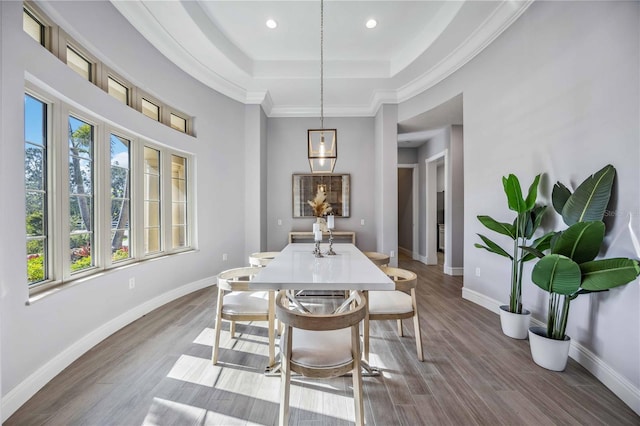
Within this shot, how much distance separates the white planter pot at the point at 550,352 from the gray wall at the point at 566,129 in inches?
8.3

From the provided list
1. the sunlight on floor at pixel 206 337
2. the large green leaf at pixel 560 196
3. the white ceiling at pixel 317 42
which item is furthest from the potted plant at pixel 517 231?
the sunlight on floor at pixel 206 337

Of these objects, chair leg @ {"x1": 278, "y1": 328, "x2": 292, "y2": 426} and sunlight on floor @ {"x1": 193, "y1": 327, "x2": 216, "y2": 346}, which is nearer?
chair leg @ {"x1": 278, "y1": 328, "x2": 292, "y2": 426}

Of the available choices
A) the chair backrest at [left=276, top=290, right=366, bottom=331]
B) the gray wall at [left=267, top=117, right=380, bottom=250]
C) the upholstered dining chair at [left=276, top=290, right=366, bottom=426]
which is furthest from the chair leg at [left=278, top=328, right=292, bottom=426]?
the gray wall at [left=267, top=117, right=380, bottom=250]

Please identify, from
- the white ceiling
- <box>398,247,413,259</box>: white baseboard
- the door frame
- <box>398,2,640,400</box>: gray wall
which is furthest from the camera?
<box>398,247,413,259</box>: white baseboard

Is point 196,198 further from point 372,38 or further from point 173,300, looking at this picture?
point 372,38

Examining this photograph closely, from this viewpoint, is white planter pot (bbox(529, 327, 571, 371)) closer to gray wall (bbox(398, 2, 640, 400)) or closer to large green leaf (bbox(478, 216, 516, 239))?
gray wall (bbox(398, 2, 640, 400))

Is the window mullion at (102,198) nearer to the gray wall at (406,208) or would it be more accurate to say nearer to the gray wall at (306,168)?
the gray wall at (306,168)

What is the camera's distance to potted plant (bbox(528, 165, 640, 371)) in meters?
1.62

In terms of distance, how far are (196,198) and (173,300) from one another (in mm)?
1411

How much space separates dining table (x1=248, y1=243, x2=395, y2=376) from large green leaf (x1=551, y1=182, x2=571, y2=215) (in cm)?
150

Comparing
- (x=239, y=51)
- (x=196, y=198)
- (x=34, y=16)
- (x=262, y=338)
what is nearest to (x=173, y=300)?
(x=196, y=198)

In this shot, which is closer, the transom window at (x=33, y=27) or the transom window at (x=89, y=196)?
the transom window at (x=33, y=27)

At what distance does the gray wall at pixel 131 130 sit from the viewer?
1.62 m

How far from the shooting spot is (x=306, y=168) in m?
5.16
